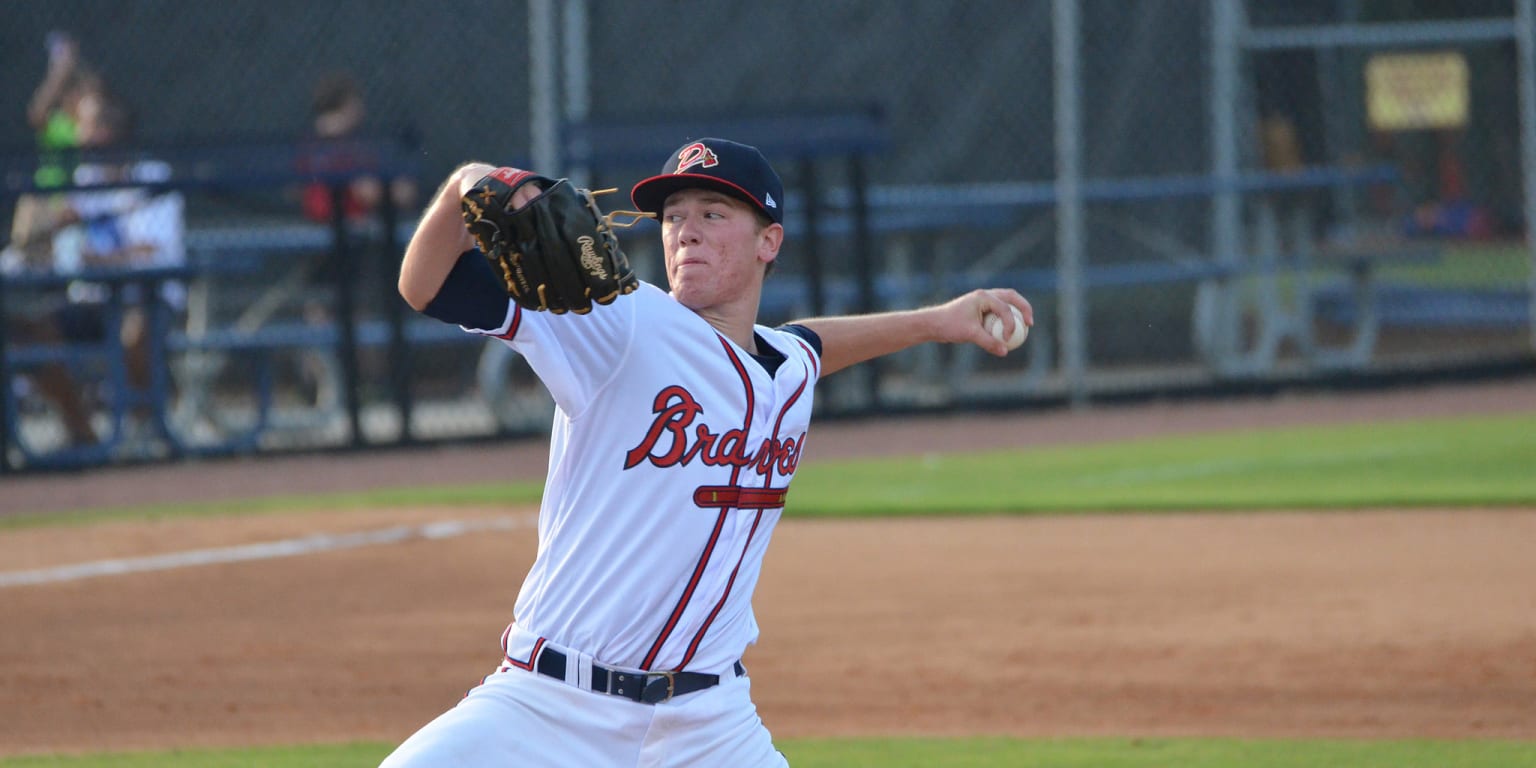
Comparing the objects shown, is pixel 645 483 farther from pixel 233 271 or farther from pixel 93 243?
pixel 93 243

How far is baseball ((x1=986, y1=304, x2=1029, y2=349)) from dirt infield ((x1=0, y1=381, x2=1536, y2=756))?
5.77 ft

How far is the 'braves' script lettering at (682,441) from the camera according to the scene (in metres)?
3.22

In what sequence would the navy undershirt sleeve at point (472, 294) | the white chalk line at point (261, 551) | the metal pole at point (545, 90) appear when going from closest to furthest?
the navy undershirt sleeve at point (472, 294)
the white chalk line at point (261, 551)
the metal pole at point (545, 90)

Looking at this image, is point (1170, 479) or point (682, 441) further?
point (1170, 479)

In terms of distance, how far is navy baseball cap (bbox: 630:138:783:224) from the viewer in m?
3.30

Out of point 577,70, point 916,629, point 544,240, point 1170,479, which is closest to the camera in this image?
point 544,240

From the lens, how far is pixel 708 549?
3.31 m

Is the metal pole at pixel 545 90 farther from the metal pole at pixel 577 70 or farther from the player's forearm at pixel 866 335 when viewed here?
the player's forearm at pixel 866 335

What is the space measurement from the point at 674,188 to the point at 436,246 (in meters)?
0.54

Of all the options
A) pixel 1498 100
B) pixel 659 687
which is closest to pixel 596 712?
pixel 659 687

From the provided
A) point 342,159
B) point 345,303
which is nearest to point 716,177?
point 345,303

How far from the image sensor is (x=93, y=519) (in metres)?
9.52

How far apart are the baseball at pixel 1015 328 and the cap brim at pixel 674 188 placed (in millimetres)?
604

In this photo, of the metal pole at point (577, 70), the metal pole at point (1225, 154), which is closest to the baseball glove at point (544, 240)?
the metal pole at point (577, 70)
